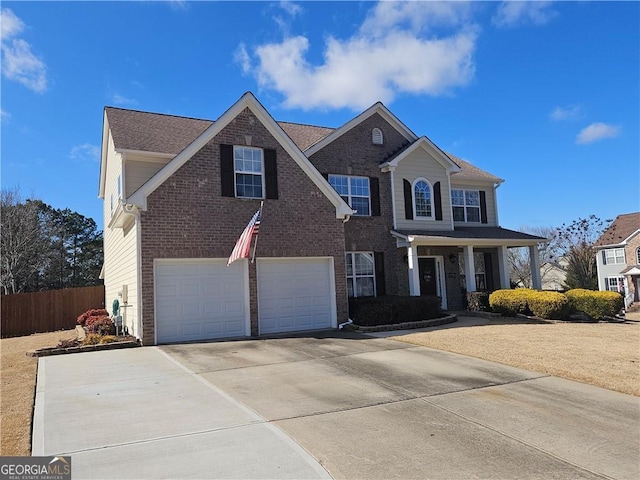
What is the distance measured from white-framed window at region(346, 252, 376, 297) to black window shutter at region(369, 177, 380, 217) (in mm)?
1716

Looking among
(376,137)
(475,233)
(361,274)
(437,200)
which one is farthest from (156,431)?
(475,233)

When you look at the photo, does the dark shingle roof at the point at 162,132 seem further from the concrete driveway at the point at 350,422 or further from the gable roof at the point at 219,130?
the concrete driveway at the point at 350,422

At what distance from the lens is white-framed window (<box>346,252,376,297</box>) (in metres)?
17.9

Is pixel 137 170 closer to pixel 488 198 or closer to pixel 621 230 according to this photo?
pixel 488 198

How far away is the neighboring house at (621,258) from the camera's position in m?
39.7

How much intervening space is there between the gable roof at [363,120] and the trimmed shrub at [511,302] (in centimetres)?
747

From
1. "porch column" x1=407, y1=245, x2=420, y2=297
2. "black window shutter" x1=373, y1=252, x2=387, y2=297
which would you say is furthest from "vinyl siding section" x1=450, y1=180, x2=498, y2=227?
"black window shutter" x1=373, y1=252, x2=387, y2=297

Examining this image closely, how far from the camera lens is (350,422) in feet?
19.1

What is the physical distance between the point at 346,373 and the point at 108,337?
7457mm

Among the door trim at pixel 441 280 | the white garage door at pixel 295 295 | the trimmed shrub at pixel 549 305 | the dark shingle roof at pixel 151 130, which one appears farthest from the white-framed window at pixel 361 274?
the dark shingle roof at pixel 151 130

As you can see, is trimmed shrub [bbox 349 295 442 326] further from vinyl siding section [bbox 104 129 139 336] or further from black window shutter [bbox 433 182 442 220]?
vinyl siding section [bbox 104 129 139 336]

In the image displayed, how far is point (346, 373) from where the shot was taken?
855cm

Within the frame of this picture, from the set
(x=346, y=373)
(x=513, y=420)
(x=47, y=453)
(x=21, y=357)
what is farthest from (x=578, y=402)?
(x=21, y=357)

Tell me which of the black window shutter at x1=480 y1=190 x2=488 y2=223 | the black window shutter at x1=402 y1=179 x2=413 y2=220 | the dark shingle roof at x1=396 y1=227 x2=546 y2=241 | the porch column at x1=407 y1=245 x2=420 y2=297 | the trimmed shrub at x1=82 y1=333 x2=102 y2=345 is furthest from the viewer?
the black window shutter at x1=480 y1=190 x2=488 y2=223
